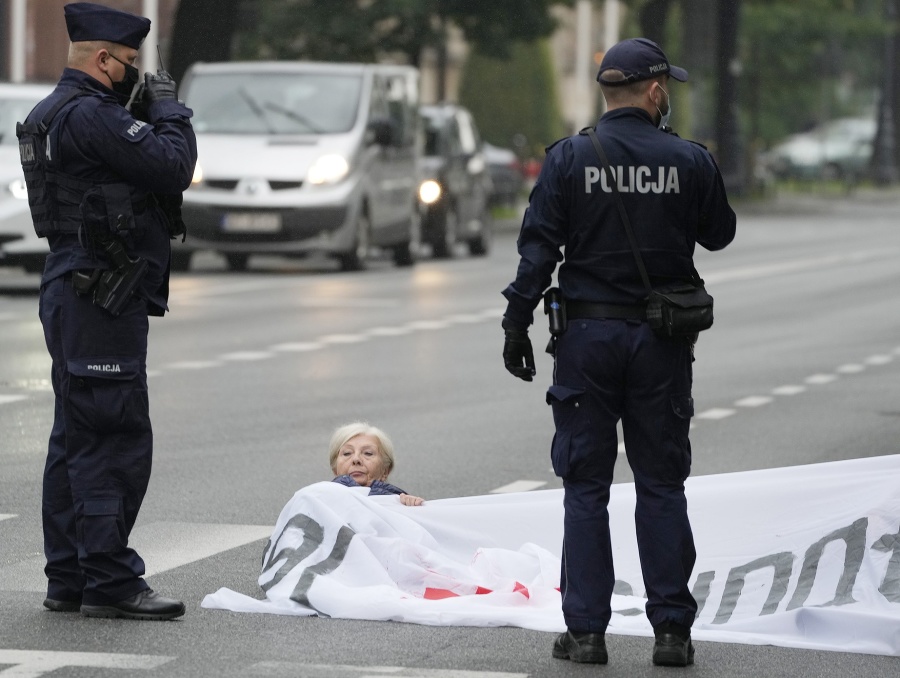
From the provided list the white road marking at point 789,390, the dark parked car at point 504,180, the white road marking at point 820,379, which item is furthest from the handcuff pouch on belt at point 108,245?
the dark parked car at point 504,180

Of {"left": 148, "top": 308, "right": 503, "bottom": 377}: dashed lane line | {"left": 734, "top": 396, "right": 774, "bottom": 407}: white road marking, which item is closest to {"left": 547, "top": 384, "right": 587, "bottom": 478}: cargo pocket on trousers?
{"left": 734, "top": 396, "right": 774, "bottom": 407}: white road marking

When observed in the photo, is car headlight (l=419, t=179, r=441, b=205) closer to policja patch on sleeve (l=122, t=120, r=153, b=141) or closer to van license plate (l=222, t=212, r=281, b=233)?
van license plate (l=222, t=212, r=281, b=233)

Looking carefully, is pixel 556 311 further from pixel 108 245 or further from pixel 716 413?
pixel 716 413

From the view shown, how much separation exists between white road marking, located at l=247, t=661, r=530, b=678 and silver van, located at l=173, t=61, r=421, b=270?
18365mm

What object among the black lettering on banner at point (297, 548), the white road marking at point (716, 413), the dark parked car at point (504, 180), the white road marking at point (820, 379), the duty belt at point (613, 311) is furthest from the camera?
the dark parked car at point (504, 180)

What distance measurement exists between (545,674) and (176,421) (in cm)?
642

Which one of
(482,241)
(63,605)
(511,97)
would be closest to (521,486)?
(63,605)

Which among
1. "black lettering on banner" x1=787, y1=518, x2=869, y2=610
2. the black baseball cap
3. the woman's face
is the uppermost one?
the black baseball cap

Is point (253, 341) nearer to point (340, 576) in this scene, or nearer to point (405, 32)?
point (340, 576)

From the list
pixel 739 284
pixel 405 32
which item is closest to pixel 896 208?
pixel 405 32

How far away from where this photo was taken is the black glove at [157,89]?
6691 millimetres

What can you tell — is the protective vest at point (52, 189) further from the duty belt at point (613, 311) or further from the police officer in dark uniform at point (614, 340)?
the duty belt at point (613, 311)

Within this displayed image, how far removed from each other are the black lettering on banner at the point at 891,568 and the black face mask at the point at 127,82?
274 centimetres

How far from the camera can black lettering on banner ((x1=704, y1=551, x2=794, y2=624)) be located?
22.0 feet
